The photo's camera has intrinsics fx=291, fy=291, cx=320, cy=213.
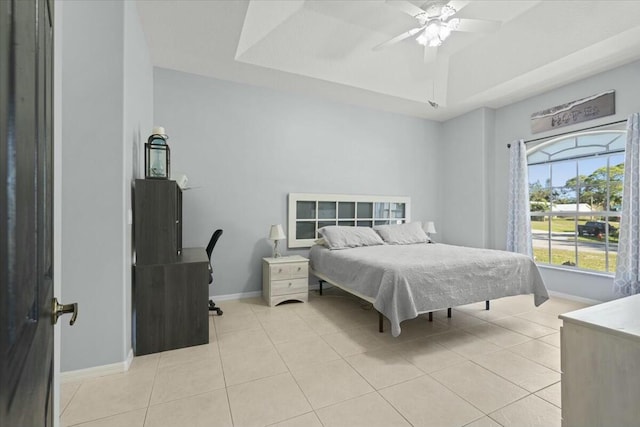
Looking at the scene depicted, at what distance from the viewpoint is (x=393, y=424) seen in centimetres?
161

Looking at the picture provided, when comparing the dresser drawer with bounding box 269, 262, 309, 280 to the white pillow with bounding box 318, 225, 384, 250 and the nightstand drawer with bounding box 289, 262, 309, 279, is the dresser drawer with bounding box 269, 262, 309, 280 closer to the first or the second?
the nightstand drawer with bounding box 289, 262, 309, 279

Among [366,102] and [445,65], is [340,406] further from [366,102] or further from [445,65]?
[445,65]

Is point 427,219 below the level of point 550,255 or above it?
above

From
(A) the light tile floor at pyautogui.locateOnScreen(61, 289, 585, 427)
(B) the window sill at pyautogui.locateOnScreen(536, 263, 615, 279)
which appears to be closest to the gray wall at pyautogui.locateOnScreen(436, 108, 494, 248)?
(B) the window sill at pyautogui.locateOnScreen(536, 263, 615, 279)

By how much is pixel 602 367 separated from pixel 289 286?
2.95 metres

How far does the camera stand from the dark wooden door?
37cm

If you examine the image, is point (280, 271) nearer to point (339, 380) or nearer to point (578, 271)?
point (339, 380)

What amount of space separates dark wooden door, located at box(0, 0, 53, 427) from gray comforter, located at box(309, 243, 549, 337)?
222 cm

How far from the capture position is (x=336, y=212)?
451 centimetres

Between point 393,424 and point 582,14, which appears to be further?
point 582,14

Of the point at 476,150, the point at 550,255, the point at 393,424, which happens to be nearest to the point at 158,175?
the point at 393,424

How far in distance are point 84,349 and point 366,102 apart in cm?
440

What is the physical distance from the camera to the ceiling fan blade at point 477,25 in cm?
269

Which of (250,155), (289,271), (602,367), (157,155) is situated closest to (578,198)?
(602,367)
